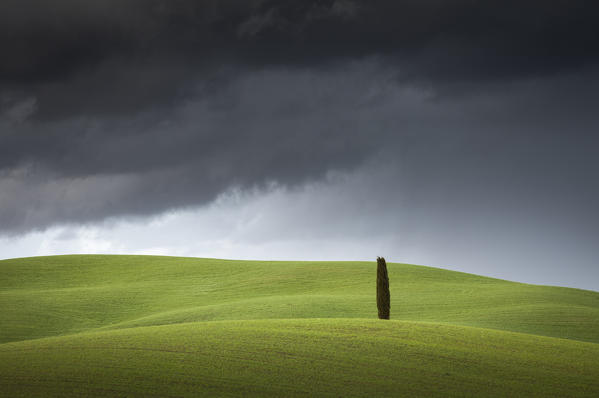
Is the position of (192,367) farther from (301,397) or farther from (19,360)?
(19,360)

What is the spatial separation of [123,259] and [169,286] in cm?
1450

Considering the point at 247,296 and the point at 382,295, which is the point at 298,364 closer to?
the point at 382,295

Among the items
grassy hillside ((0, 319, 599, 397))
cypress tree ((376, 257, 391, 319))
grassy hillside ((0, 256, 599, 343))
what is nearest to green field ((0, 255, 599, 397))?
grassy hillside ((0, 319, 599, 397))

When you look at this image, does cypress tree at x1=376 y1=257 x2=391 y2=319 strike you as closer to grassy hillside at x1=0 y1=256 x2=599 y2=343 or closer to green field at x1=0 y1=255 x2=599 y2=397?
green field at x1=0 y1=255 x2=599 y2=397

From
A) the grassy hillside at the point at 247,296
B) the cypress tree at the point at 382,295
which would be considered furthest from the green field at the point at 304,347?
the cypress tree at the point at 382,295

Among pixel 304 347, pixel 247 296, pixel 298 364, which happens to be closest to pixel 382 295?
pixel 304 347

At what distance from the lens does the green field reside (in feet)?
38.9

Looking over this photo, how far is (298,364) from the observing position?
43.5 ft

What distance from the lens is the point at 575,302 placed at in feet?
110

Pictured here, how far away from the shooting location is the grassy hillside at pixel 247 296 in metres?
27.5

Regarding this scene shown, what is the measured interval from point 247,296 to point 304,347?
21438 mm

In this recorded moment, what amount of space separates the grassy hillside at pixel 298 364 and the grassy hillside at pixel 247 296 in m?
9.60

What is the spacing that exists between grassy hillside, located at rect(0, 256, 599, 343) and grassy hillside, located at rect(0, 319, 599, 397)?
9.60 metres

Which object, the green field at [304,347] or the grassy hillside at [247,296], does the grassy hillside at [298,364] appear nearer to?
the green field at [304,347]
